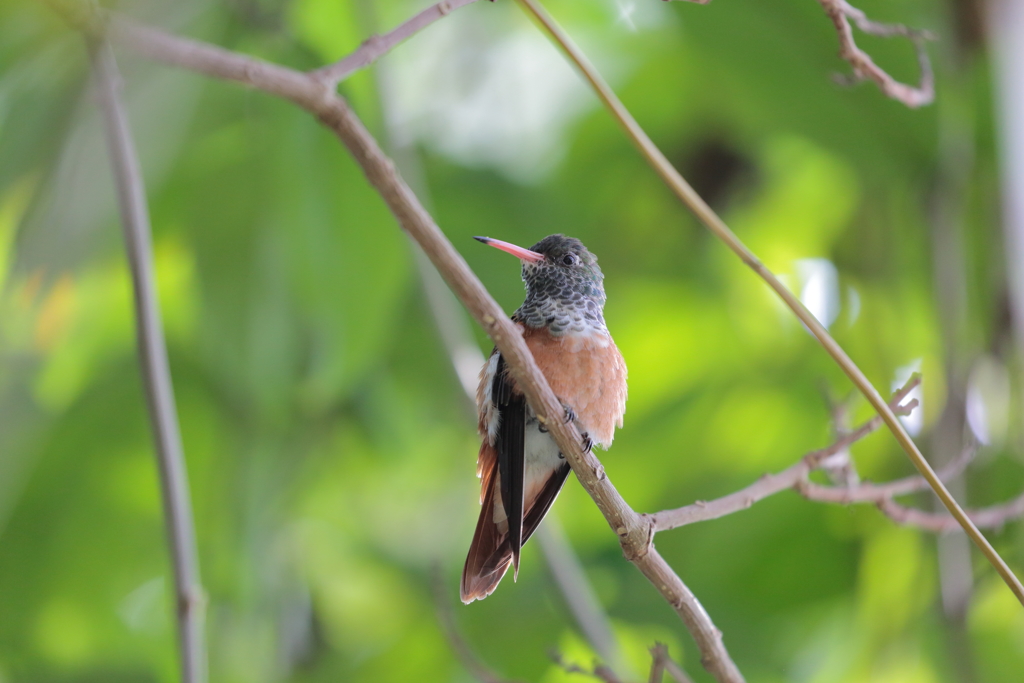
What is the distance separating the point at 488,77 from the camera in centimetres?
343

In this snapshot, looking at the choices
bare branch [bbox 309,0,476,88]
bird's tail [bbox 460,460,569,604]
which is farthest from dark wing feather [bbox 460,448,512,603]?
bare branch [bbox 309,0,476,88]

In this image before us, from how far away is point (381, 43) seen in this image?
1011mm

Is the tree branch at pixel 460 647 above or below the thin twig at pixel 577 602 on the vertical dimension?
above

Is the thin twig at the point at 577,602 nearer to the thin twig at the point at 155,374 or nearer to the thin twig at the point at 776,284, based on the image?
the thin twig at the point at 155,374

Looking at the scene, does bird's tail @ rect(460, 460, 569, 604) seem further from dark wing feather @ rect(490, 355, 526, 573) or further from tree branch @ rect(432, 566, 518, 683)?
tree branch @ rect(432, 566, 518, 683)

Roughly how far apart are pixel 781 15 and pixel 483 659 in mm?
2433

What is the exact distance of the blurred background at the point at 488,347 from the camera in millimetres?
2789

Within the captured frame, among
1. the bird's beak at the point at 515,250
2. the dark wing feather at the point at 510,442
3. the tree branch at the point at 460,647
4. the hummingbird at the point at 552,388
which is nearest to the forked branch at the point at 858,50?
the bird's beak at the point at 515,250

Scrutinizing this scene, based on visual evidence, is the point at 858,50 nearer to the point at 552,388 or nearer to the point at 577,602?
the point at 552,388

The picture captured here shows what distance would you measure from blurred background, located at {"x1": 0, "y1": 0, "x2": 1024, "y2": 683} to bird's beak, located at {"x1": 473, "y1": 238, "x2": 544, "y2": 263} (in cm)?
97

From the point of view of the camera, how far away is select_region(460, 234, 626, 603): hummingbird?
1.54 metres

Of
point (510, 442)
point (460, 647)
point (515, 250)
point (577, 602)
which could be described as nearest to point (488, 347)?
point (577, 602)

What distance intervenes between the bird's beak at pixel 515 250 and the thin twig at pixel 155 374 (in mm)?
495

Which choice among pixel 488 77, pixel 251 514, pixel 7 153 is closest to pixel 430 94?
pixel 488 77
